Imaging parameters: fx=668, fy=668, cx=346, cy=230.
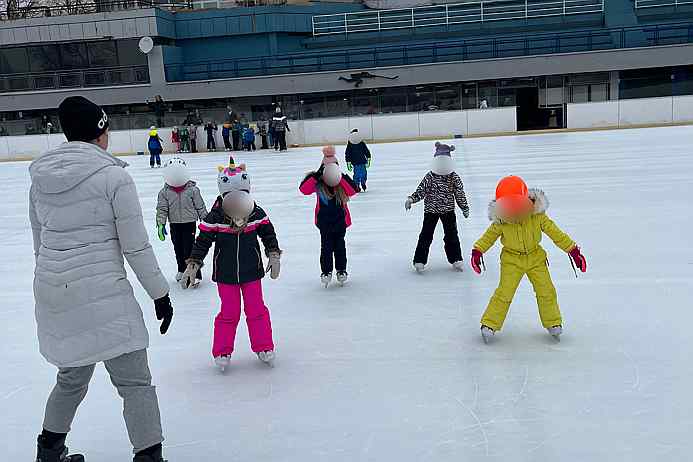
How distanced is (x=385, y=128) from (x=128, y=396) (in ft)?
70.3

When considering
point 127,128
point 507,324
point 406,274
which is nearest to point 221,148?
point 127,128

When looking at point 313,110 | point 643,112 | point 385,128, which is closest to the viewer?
point 643,112

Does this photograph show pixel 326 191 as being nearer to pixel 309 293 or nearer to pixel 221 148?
pixel 309 293

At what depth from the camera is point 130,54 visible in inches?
1155

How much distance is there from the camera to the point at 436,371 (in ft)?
12.1

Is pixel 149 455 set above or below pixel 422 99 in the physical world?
below

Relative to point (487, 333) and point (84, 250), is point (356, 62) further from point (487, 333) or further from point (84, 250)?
point (84, 250)

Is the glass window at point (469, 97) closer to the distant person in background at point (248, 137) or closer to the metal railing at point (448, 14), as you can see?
the metal railing at point (448, 14)

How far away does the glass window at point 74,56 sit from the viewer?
29.8m

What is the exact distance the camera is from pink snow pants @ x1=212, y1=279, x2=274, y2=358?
3.71m

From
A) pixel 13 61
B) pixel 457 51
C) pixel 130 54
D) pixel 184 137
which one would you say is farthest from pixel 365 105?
pixel 13 61

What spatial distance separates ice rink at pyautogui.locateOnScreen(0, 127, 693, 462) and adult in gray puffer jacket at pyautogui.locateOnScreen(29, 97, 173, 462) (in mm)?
726

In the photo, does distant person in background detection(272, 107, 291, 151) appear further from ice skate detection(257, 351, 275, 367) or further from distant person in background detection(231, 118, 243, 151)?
ice skate detection(257, 351, 275, 367)

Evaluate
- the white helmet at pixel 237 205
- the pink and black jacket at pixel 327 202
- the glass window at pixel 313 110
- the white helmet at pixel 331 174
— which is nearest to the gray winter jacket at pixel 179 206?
the pink and black jacket at pixel 327 202
